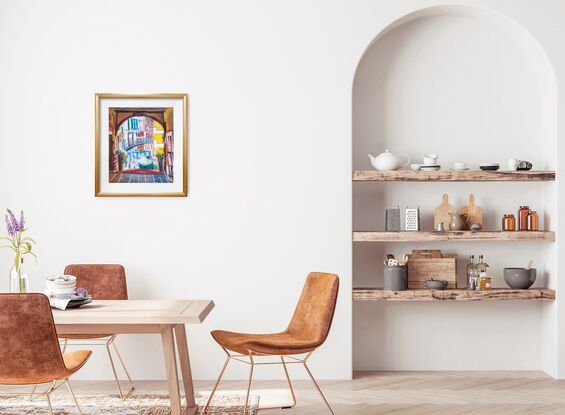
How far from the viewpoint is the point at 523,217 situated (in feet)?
17.3

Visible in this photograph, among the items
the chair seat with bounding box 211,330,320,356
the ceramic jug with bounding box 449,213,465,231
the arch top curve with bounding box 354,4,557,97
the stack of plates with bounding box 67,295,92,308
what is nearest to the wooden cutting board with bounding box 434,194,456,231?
the ceramic jug with bounding box 449,213,465,231

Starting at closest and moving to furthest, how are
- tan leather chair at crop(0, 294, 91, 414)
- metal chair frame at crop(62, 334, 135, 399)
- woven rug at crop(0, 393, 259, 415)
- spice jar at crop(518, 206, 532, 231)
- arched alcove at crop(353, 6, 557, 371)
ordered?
tan leather chair at crop(0, 294, 91, 414) → woven rug at crop(0, 393, 259, 415) → metal chair frame at crop(62, 334, 135, 399) → spice jar at crop(518, 206, 532, 231) → arched alcove at crop(353, 6, 557, 371)

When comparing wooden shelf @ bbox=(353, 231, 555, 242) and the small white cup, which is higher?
the small white cup

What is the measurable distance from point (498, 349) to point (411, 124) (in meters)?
1.72

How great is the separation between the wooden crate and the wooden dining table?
1.72 metres

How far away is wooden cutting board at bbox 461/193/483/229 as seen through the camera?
526cm

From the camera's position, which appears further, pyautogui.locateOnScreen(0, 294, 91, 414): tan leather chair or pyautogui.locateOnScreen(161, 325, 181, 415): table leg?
pyautogui.locateOnScreen(161, 325, 181, 415): table leg

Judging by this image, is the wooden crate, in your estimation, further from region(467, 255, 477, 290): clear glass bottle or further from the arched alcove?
the arched alcove

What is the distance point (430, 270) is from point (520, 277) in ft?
1.96

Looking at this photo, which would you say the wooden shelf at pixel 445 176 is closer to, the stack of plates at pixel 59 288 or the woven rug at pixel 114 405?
the woven rug at pixel 114 405

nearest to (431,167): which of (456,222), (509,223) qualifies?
(456,222)

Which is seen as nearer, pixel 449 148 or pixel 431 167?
pixel 431 167

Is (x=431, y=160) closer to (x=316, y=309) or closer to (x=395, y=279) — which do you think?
(x=395, y=279)

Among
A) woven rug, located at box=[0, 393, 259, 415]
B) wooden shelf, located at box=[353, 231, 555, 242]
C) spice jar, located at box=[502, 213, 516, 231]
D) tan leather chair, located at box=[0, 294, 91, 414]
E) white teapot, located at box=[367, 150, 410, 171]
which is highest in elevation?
white teapot, located at box=[367, 150, 410, 171]
